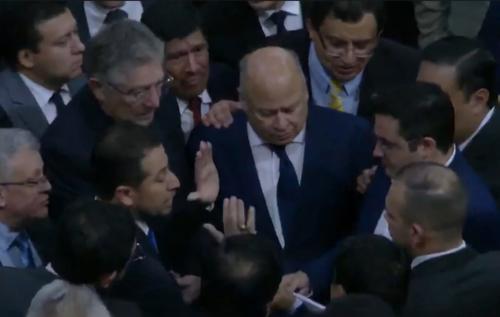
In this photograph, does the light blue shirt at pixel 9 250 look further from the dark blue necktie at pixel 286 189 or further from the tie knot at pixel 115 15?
the tie knot at pixel 115 15

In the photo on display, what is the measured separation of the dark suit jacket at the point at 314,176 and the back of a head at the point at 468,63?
1.12 ft

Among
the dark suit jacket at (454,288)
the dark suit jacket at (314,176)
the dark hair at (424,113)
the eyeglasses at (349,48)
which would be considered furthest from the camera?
the eyeglasses at (349,48)

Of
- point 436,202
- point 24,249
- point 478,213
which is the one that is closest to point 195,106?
point 24,249

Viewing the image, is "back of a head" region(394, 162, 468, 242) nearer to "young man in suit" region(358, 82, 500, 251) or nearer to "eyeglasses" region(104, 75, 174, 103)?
"young man in suit" region(358, 82, 500, 251)

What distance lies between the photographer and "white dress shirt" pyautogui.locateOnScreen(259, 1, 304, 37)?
207 inches

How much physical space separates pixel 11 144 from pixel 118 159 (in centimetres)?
44

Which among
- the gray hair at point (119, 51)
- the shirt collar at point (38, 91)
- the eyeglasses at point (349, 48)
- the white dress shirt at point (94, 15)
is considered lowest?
the white dress shirt at point (94, 15)

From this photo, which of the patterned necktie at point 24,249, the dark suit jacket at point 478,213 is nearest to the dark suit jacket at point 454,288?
the dark suit jacket at point 478,213

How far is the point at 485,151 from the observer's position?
13.8ft

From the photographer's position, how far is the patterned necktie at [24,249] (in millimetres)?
3934

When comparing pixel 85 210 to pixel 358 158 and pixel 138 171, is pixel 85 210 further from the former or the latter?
pixel 358 158

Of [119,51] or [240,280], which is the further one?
[119,51]

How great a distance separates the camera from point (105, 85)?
421 centimetres

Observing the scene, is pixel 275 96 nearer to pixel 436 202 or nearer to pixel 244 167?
pixel 244 167
